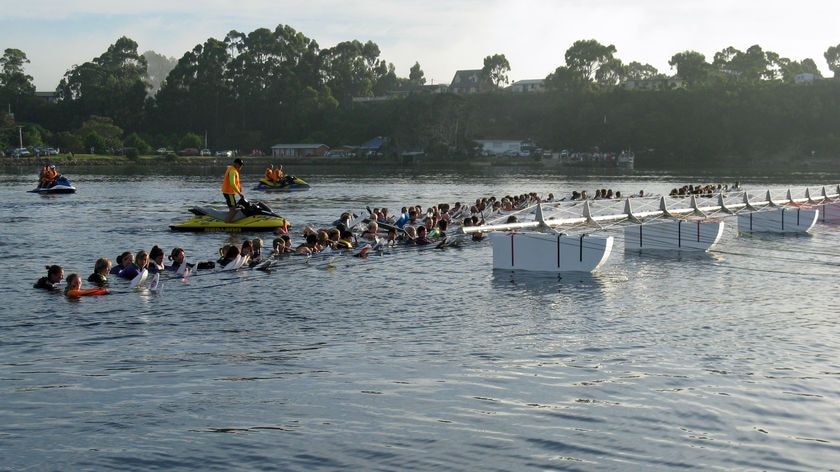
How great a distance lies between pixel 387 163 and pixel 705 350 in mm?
138054

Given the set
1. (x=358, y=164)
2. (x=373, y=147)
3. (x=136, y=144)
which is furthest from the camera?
(x=373, y=147)

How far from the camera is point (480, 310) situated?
70.6 feet

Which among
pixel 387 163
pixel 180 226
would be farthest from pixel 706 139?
pixel 180 226

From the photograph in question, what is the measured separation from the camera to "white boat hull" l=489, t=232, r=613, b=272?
27.0 meters

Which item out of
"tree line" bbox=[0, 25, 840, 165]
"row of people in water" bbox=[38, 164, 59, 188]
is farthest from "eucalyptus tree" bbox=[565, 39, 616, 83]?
"row of people in water" bbox=[38, 164, 59, 188]

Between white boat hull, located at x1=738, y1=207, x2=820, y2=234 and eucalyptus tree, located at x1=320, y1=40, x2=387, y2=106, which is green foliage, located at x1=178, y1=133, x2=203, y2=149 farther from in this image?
white boat hull, located at x1=738, y1=207, x2=820, y2=234

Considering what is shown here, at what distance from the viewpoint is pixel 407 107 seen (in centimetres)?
15700

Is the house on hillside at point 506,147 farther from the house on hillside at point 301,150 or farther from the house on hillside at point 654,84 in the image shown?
the house on hillside at point 301,150

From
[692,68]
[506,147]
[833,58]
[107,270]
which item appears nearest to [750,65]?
[692,68]

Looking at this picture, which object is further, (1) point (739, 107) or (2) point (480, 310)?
(1) point (739, 107)

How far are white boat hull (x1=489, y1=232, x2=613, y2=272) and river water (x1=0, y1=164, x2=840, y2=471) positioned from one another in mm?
717

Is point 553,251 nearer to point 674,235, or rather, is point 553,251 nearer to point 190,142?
point 674,235

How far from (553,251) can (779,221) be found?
60.3 feet

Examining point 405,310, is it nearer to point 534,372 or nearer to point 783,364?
point 534,372
